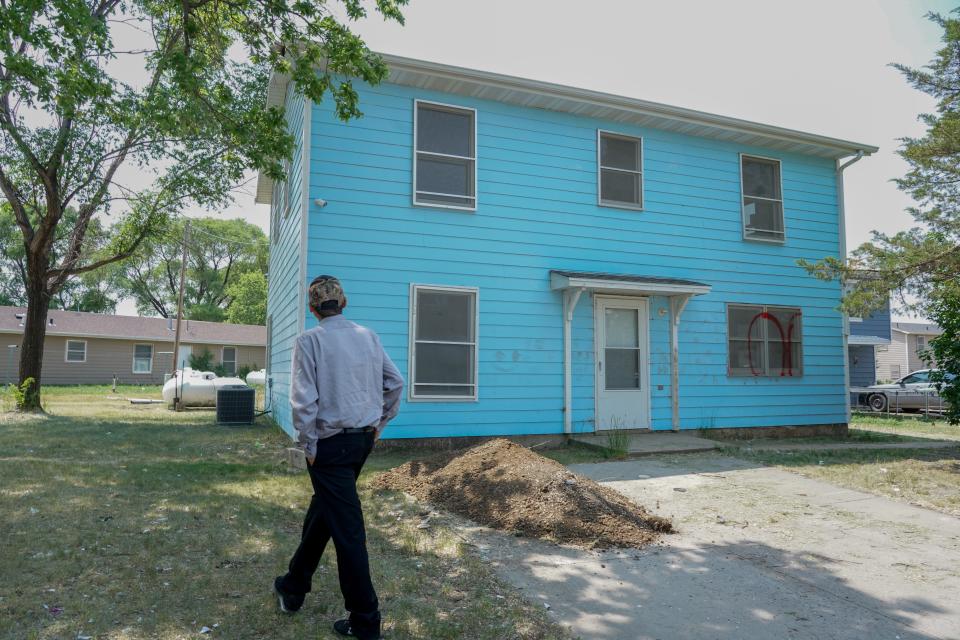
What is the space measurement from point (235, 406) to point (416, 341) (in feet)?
18.8

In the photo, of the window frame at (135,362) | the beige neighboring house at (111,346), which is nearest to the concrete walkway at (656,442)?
the beige neighboring house at (111,346)

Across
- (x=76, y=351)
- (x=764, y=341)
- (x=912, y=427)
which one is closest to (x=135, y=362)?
(x=76, y=351)

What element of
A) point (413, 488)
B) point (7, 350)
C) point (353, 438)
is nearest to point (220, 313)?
point (7, 350)

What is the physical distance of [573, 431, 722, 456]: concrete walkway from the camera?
8602 mm

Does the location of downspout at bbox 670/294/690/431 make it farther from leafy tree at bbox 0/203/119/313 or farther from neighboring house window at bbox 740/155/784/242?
leafy tree at bbox 0/203/119/313

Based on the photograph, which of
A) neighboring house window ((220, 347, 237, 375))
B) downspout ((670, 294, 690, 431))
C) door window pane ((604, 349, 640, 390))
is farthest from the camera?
neighboring house window ((220, 347, 237, 375))

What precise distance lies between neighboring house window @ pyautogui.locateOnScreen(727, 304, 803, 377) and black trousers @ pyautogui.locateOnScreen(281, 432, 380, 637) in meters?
9.59

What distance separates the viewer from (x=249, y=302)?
44.9 meters

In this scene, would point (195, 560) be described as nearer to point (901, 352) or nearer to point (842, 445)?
point (842, 445)

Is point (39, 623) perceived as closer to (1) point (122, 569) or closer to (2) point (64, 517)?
(1) point (122, 569)

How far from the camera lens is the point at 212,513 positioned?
524 centimetres

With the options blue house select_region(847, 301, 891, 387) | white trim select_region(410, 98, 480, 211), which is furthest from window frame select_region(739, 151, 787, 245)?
blue house select_region(847, 301, 891, 387)

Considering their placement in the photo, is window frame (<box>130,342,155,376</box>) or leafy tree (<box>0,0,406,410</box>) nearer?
leafy tree (<box>0,0,406,410</box>)

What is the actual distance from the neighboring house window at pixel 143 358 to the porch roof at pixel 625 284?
101ft
